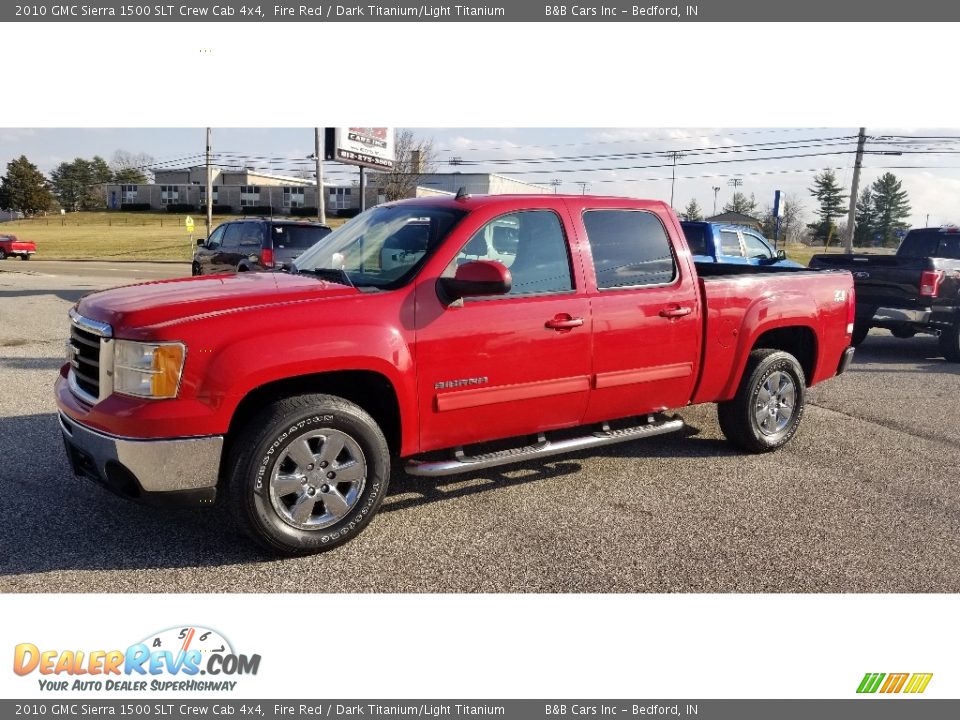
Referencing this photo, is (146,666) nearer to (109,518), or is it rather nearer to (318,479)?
Result: (318,479)

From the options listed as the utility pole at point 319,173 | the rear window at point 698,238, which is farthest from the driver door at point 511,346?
the utility pole at point 319,173

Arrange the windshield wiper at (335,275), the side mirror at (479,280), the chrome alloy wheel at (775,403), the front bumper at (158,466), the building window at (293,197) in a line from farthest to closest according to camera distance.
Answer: the building window at (293,197), the chrome alloy wheel at (775,403), the windshield wiper at (335,275), the side mirror at (479,280), the front bumper at (158,466)

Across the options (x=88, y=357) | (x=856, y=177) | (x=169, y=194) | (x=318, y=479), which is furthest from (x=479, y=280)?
(x=169, y=194)

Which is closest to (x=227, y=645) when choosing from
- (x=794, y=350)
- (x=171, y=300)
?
(x=171, y=300)

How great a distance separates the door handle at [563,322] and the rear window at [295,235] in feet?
34.5

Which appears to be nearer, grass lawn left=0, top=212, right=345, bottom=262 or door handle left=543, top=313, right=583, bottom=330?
door handle left=543, top=313, right=583, bottom=330

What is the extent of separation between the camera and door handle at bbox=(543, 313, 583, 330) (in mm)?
4492

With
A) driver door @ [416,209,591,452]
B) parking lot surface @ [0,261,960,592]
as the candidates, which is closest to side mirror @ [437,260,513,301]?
driver door @ [416,209,591,452]

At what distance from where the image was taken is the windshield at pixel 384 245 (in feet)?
14.2

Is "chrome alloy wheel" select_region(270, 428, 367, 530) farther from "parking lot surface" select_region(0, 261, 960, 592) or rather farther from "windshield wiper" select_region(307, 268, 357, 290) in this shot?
"windshield wiper" select_region(307, 268, 357, 290)

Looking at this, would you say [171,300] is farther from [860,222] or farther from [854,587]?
[860,222]

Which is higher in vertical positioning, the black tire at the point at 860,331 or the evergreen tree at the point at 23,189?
the evergreen tree at the point at 23,189

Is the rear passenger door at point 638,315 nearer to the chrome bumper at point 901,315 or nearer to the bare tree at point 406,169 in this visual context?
the chrome bumper at point 901,315

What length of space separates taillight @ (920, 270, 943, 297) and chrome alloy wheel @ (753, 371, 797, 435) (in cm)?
594
